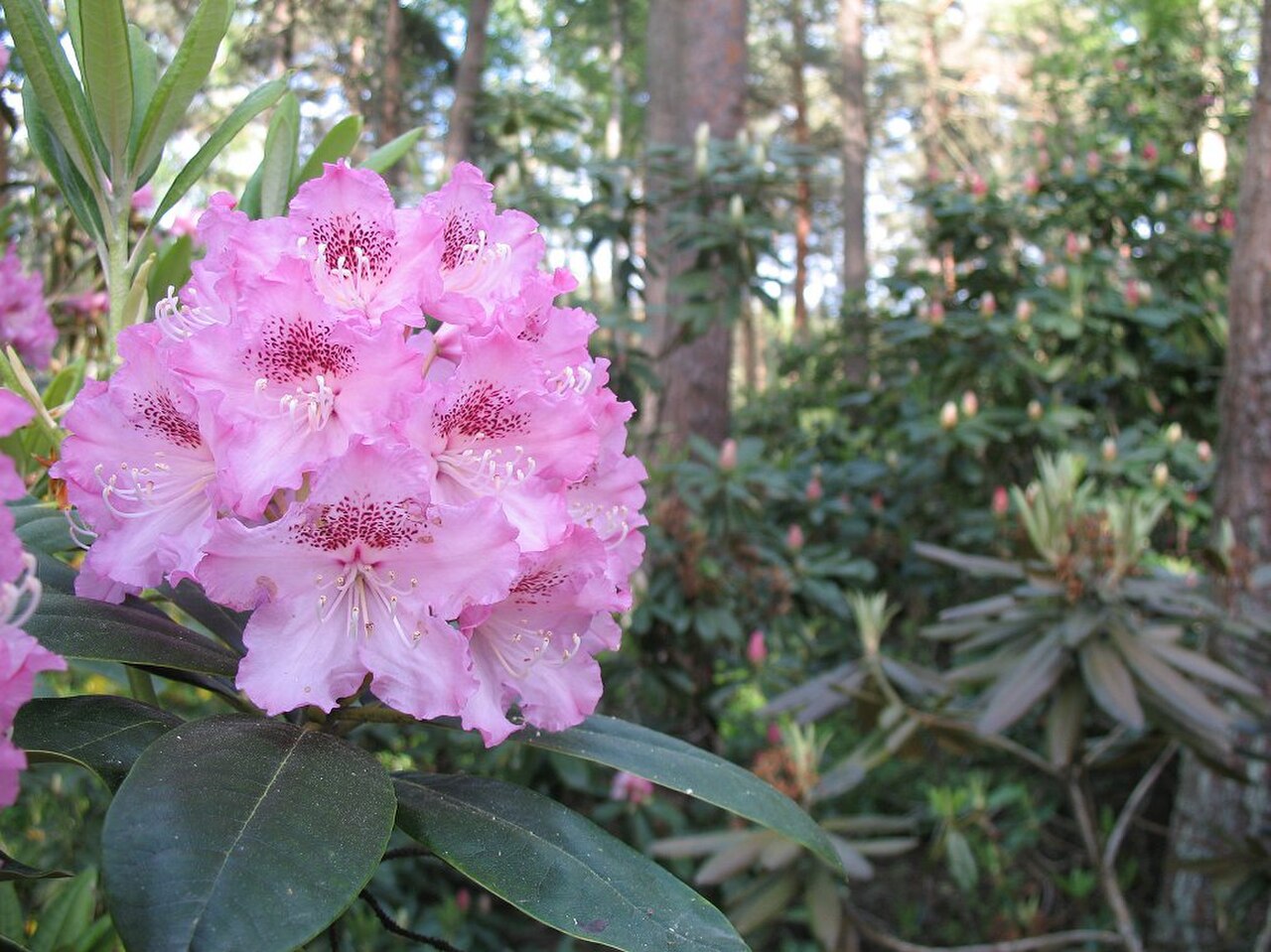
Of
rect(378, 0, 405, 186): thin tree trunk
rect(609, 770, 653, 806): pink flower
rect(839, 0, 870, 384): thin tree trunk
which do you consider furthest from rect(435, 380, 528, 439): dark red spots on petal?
rect(839, 0, 870, 384): thin tree trunk

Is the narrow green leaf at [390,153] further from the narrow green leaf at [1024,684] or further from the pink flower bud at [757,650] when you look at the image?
the pink flower bud at [757,650]

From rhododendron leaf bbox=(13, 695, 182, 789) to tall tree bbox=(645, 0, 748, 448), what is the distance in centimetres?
330

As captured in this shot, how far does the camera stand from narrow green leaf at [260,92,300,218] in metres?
0.98

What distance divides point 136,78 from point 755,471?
2.80m

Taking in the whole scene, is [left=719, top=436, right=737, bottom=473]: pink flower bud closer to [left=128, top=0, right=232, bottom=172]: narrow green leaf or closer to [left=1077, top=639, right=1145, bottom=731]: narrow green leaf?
[left=1077, top=639, right=1145, bottom=731]: narrow green leaf

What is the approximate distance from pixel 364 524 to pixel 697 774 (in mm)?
371

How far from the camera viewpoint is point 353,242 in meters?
0.88

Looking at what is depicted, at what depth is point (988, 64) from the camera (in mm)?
15539

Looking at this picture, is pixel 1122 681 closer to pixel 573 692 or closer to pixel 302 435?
pixel 573 692

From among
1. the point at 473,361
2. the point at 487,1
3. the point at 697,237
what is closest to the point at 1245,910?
the point at 697,237

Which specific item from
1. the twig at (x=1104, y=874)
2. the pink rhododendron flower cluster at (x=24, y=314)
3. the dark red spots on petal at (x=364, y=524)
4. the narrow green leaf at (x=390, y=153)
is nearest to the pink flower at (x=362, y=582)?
the dark red spots on petal at (x=364, y=524)

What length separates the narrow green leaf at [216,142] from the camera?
0.91m

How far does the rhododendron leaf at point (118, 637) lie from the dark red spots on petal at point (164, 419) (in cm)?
14

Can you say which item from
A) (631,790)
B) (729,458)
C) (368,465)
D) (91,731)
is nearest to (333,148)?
(368,465)
